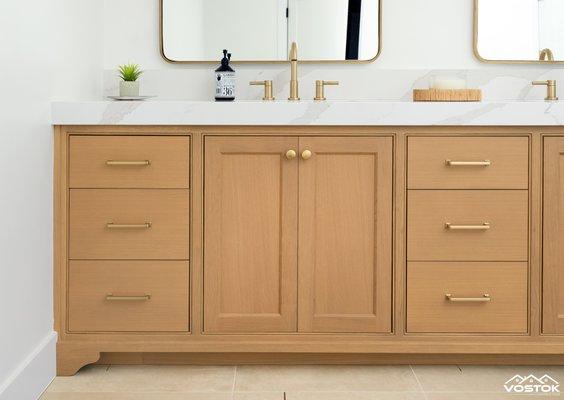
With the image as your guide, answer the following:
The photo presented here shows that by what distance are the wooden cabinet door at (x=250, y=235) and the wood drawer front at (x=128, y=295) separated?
0.10 metres

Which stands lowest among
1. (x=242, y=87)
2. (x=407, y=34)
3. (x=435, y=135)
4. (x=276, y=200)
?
(x=276, y=200)

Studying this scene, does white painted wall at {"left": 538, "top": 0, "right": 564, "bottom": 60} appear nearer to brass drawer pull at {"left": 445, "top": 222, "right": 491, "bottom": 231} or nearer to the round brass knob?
brass drawer pull at {"left": 445, "top": 222, "right": 491, "bottom": 231}

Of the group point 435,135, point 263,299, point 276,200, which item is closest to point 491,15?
point 435,135

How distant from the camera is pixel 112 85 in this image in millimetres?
3000

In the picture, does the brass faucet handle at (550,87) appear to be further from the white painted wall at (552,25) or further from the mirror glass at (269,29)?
the mirror glass at (269,29)

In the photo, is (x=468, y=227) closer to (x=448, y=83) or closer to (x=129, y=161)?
(x=448, y=83)

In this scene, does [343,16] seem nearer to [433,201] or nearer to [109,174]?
[433,201]

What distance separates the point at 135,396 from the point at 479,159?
1.24 meters

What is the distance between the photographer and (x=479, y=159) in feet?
7.88

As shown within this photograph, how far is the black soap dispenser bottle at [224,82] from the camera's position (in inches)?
112

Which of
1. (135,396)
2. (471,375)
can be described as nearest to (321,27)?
(471,375)

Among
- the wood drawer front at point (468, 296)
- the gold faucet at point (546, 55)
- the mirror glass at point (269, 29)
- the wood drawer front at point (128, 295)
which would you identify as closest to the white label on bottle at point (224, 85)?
the mirror glass at point (269, 29)

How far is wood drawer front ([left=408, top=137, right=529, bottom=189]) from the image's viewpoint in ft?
7.88

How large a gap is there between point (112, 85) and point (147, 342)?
1.07 meters
